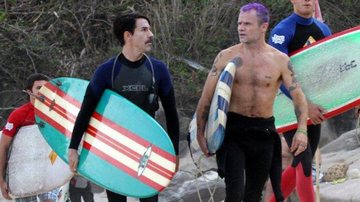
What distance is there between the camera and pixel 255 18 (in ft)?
19.1

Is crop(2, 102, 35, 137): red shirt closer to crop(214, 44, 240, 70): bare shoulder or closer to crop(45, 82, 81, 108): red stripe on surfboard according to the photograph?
crop(45, 82, 81, 108): red stripe on surfboard

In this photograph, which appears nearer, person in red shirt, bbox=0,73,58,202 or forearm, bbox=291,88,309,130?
forearm, bbox=291,88,309,130

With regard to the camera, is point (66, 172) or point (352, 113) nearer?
point (66, 172)

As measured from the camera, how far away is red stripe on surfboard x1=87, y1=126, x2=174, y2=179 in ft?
19.1

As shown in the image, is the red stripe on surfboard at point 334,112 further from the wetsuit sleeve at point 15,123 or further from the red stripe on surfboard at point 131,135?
the wetsuit sleeve at point 15,123

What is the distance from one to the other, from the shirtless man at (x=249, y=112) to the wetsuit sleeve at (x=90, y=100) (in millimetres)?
614

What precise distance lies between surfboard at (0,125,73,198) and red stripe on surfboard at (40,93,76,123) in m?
0.60

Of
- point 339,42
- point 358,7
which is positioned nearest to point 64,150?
point 339,42

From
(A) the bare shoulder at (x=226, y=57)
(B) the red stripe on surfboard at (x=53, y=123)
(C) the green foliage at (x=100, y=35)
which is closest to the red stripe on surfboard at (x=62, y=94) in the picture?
(B) the red stripe on surfboard at (x=53, y=123)

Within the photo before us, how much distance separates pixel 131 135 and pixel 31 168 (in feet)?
5.48

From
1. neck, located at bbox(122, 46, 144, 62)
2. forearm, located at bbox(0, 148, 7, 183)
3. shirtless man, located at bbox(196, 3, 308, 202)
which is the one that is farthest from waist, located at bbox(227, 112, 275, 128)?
forearm, located at bbox(0, 148, 7, 183)

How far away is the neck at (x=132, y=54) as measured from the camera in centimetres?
577

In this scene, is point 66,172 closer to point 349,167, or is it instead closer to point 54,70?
point 349,167

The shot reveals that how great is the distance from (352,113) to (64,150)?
6.03 m
